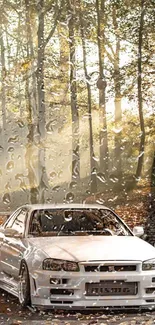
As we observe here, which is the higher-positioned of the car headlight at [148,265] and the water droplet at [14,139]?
the car headlight at [148,265]

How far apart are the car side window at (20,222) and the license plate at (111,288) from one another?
782 millimetres

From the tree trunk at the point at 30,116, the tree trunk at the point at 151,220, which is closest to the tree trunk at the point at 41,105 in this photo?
the tree trunk at the point at 30,116

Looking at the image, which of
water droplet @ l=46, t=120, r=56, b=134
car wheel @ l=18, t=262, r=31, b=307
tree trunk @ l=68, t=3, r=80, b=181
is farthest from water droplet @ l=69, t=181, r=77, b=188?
car wheel @ l=18, t=262, r=31, b=307

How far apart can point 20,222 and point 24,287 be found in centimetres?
76

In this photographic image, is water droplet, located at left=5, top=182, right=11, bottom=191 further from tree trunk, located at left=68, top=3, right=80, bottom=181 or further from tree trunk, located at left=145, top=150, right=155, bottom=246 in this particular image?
tree trunk, located at left=145, top=150, right=155, bottom=246

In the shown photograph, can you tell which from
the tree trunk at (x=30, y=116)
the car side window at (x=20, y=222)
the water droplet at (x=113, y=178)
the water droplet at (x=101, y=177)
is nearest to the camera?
the car side window at (x=20, y=222)

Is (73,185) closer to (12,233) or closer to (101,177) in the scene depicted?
(101,177)

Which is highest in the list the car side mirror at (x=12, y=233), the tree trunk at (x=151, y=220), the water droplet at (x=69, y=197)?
the car side mirror at (x=12, y=233)

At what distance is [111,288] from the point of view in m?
4.37

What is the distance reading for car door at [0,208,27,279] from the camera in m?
4.80

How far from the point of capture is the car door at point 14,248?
4797 mm

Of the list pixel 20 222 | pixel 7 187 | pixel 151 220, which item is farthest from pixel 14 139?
pixel 20 222

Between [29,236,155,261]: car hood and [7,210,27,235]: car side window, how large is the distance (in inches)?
10.9

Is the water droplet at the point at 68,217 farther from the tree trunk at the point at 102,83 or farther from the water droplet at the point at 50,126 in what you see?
the water droplet at the point at 50,126
